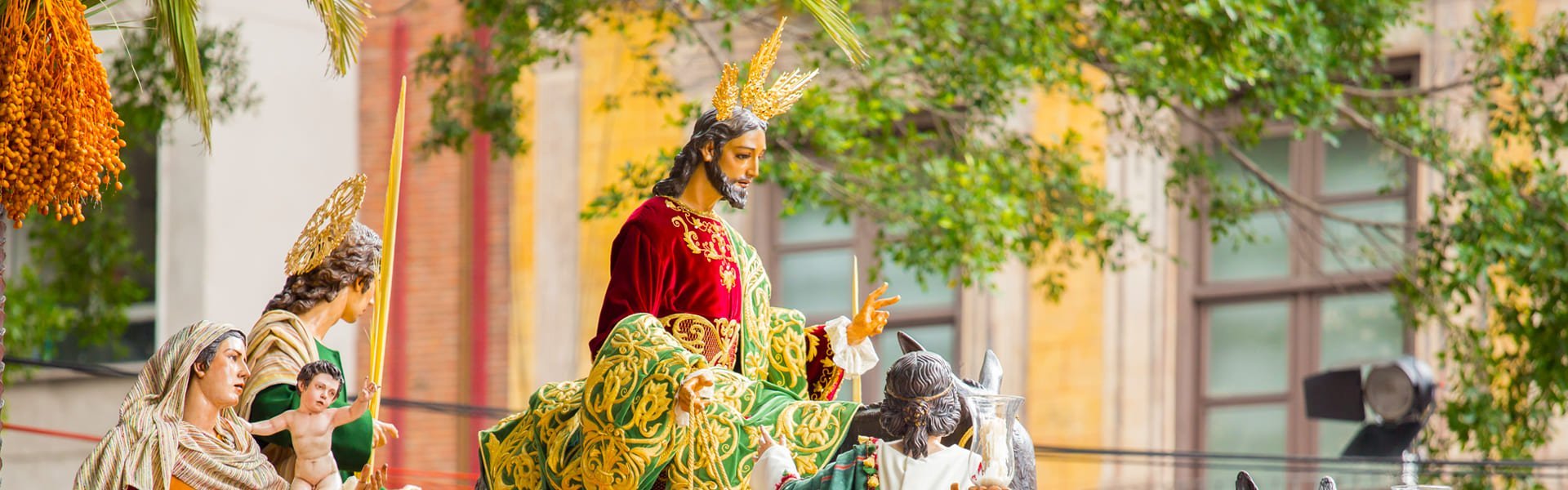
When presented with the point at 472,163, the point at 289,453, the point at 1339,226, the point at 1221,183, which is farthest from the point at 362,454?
the point at 472,163

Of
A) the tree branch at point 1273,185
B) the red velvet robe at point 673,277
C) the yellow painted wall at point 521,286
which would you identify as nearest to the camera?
the red velvet robe at point 673,277

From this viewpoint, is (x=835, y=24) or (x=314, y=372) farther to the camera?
(x=835, y=24)

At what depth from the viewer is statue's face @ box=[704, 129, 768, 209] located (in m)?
8.77

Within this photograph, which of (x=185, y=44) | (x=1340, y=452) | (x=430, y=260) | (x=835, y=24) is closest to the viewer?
(x=185, y=44)

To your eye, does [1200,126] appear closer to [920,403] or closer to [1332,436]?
[1332,436]

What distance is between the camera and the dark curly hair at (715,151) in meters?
8.76

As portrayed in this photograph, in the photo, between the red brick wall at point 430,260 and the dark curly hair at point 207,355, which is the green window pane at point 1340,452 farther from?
the dark curly hair at point 207,355

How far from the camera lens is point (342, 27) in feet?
32.1

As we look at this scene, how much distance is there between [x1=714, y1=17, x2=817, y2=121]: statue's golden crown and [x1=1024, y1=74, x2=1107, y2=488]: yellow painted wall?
325 inches

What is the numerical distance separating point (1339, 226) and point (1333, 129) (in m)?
1.22

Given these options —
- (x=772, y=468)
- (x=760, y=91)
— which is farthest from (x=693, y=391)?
(x=760, y=91)

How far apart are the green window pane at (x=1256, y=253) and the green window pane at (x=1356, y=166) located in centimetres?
40

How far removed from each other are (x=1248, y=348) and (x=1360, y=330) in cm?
77

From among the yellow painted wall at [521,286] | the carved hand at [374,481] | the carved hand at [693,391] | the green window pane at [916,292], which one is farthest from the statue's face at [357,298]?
the yellow painted wall at [521,286]
